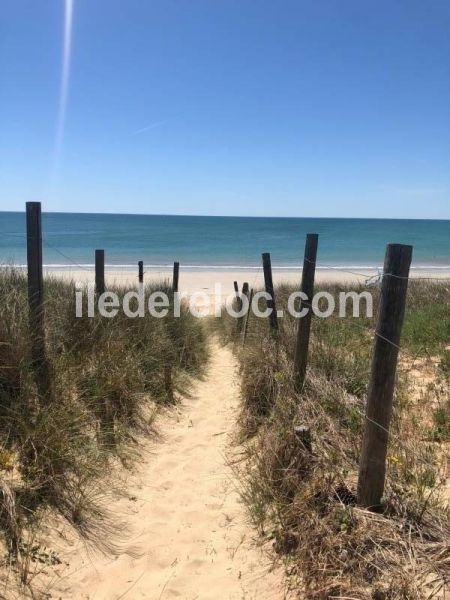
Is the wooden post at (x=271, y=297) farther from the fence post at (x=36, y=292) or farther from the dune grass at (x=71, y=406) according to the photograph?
the fence post at (x=36, y=292)

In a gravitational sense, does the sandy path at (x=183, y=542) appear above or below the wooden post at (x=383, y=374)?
below

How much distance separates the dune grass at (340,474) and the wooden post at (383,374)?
0.59ft

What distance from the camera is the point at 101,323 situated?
5.86 meters

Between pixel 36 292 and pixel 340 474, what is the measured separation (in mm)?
3360

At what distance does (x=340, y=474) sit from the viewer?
335 cm

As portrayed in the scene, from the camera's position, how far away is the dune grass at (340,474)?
8.61ft

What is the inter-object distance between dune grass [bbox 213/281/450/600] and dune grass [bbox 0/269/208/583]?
118 cm

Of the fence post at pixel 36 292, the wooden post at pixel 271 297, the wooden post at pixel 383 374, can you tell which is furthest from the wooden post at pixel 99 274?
the wooden post at pixel 383 374

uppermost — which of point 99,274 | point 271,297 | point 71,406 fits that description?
point 99,274

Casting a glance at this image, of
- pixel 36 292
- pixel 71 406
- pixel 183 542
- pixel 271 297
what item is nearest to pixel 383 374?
pixel 183 542

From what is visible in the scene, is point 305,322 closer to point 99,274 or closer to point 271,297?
point 271,297

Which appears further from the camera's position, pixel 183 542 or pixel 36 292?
pixel 36 292

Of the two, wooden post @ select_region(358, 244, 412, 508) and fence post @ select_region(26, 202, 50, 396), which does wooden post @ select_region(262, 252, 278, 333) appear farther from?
wooden post @ select_region(358, 244, 412, 508)

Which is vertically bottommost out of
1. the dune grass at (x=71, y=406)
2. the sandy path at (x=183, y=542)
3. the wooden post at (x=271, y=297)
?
the sandy path at (x=183, y=542)
